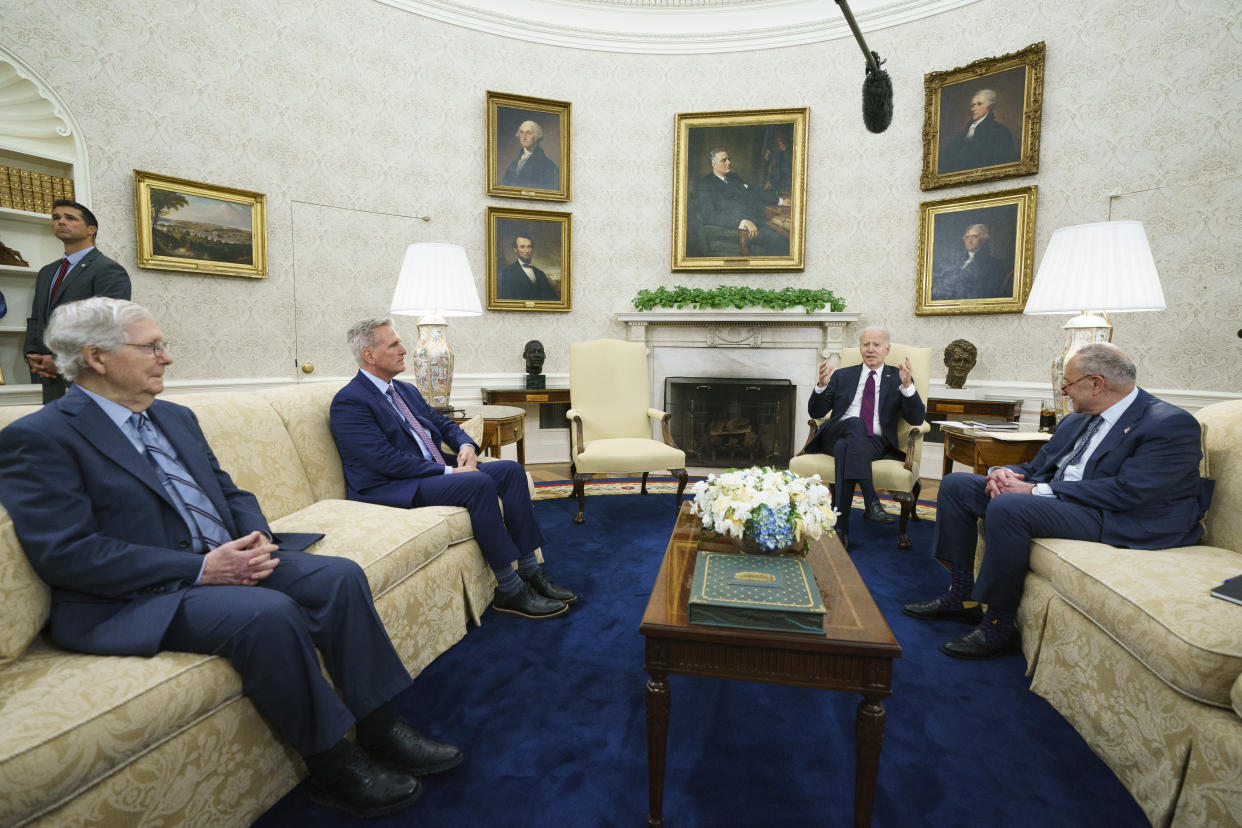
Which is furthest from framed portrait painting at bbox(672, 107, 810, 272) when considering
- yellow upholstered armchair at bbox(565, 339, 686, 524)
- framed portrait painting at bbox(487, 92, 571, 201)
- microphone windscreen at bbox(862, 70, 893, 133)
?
microphone windscreen at bbox(862, 70, 893, 133)

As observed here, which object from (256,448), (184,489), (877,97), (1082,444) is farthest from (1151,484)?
(256,448)

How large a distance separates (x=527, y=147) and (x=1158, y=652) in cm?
586

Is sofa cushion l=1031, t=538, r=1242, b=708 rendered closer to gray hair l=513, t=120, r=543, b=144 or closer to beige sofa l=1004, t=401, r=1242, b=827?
beige sofa l=1004, t=401, r=1242, b=827

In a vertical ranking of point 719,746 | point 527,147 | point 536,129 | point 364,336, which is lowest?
point 719,746

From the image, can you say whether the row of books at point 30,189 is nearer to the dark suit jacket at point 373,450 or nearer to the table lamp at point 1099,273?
the dark suit jacket at point 373,450

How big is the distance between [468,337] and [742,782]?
493 cm

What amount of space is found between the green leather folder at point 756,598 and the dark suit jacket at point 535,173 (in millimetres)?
4982

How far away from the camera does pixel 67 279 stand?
351cm

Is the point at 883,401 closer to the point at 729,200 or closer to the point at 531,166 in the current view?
the point at 729,200

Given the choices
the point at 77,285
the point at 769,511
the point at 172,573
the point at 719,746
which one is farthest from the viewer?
the point at 77,285

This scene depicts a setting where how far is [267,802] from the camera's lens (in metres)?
1.62

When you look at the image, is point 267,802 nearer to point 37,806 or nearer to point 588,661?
point 37,806

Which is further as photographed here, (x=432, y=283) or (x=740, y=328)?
(x=740, y=328)

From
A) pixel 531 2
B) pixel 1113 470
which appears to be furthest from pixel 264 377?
pixel 1113 470
